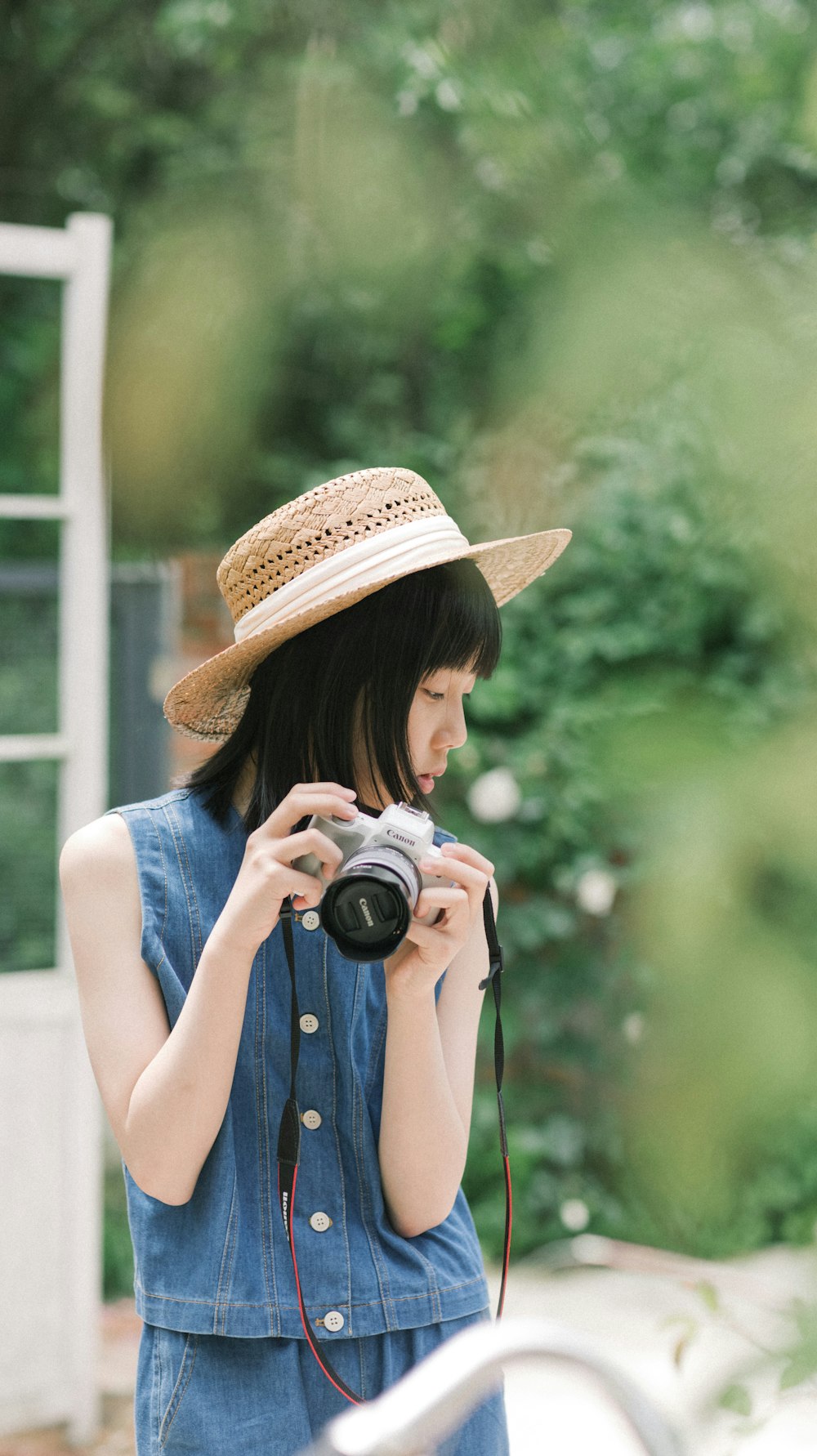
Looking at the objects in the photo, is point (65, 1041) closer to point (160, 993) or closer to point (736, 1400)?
point (160, 993)

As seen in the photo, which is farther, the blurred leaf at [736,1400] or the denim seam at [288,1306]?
the denim seam at [288,1306]

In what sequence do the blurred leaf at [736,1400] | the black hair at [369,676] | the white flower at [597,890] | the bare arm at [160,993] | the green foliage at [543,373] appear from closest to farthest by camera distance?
the blurred leaf at [736,1400]
the green foliage at [543,373]
the bare arm at [160,993]
the black hair at [369,676]
the white flower at [597,890]

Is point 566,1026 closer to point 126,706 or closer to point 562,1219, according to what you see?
point 562,1219

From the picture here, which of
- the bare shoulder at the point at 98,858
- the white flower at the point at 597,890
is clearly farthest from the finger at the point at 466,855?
the white flower at the point at 597,890

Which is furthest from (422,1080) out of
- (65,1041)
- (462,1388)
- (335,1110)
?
(65,1041)

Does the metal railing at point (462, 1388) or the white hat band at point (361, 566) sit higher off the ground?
the white hat band at point (361, 566)

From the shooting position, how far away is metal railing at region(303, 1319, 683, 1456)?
0.42 m

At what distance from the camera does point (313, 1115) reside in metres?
0.93

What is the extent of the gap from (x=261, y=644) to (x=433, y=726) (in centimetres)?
14

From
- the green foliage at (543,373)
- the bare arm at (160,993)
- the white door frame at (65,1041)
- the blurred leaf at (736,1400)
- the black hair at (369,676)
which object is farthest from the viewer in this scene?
the white door frame at (65,1041)

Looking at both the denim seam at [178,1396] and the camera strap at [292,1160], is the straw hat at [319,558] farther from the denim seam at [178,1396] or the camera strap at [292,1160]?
the denim seam at [178,1396]

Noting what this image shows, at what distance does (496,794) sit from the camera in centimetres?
267

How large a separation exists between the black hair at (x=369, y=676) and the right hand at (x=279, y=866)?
0.26 ft

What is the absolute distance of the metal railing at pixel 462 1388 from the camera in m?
0.42
